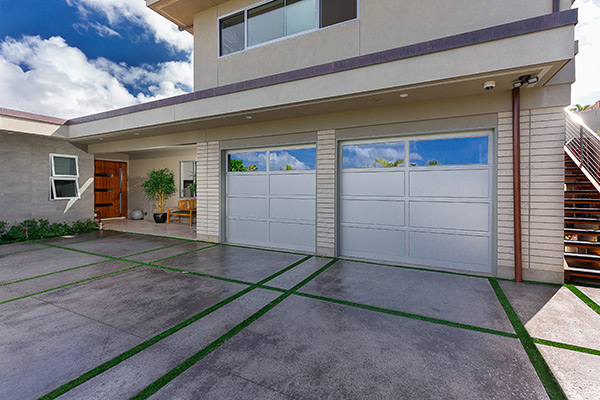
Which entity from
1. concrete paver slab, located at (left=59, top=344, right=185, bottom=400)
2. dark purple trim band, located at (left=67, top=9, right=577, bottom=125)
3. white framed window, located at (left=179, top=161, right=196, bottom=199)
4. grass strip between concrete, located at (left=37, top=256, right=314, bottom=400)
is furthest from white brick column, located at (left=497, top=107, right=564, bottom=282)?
white framed window, located at (left=179, top=161, right=196, bottom=199)

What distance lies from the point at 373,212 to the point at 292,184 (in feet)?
6.24

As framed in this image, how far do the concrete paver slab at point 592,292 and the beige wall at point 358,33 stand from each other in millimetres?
3558

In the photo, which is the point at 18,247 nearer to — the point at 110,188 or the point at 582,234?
the point at 110,188

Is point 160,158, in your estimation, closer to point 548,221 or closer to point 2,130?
point 2,130

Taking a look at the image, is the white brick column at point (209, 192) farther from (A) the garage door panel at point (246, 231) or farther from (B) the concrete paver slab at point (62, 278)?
(B) the concrete paver slab at point (62, 278)

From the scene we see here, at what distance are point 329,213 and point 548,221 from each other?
11.4 feet

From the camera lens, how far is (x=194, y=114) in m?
5.79

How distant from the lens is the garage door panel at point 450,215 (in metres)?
4.59

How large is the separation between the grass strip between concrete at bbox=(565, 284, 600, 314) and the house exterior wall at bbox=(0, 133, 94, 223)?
12.3 metres

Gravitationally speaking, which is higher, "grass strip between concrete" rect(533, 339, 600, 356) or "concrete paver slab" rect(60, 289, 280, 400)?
"concrete paver slab" rect(60, 289, 280, 400)

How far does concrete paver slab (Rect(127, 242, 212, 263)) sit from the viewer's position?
18.4 ft

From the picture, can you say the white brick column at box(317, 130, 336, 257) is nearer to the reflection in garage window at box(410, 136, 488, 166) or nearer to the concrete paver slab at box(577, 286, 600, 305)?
the reflection in garage window at box(410, 136, 488, 166)

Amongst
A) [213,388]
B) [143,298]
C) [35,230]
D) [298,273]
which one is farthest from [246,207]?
[35,230]

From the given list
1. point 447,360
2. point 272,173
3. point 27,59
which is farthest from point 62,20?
point 447,360
